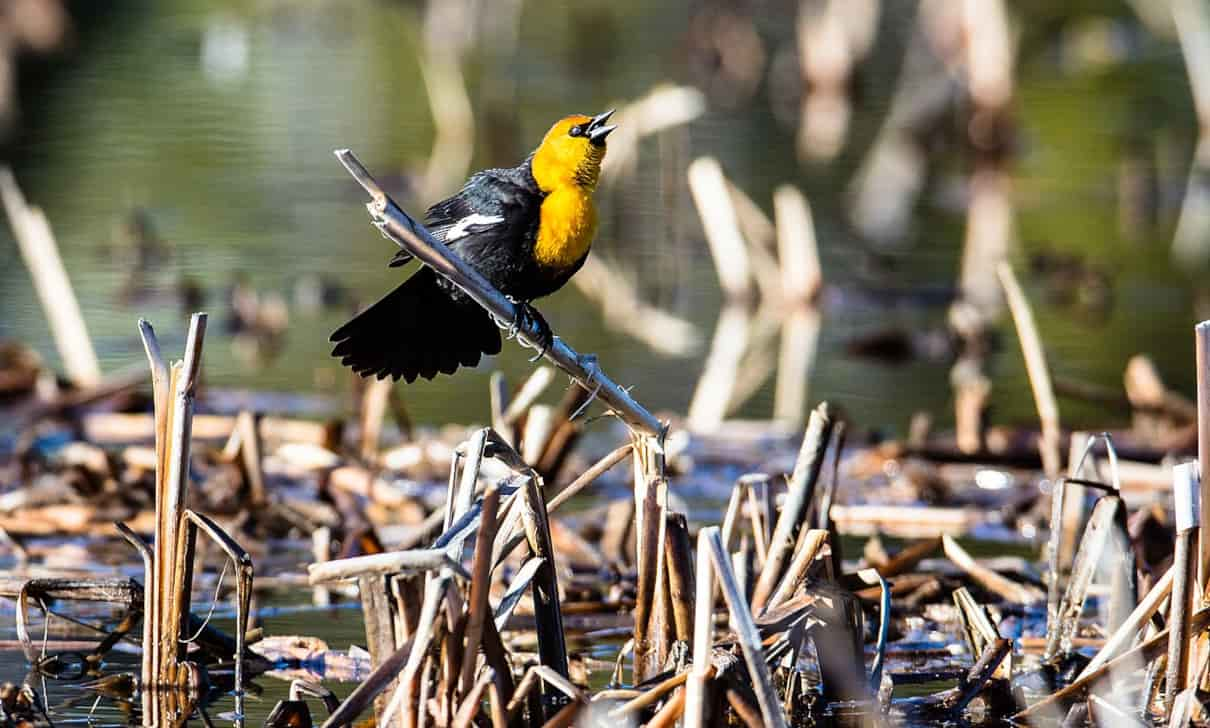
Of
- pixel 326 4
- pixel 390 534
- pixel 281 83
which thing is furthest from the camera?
pixel 326 4

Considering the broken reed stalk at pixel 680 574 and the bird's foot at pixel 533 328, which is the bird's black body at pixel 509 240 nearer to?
the bird's foot at pixel 533 328

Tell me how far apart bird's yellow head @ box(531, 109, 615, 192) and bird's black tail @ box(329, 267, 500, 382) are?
1.03ft

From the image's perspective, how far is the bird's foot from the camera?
3.43 m

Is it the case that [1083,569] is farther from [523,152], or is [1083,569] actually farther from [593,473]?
[523,152]

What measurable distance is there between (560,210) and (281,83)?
Answer: 1162 centimetres

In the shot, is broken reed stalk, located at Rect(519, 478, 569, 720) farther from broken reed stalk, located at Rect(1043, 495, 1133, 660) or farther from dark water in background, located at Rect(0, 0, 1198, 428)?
dark water in background, located at Rect(0, 0, 1198, 428)

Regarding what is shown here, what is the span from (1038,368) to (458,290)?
1937 millimetres

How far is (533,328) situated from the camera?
3.68m

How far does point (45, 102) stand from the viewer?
13.8m

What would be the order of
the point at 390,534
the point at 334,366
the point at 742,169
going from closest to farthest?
the point at 390,534
the point at 334,366
the point at 742,169

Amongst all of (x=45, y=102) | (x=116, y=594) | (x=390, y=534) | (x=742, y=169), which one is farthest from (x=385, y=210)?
(x=45, y=102)

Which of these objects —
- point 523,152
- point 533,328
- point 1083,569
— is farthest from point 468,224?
point 523,152

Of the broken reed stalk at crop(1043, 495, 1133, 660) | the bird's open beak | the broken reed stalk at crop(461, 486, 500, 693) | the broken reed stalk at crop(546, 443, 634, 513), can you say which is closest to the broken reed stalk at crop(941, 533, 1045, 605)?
the broken reed stalk at crop(1043, 495, 1133, 660)

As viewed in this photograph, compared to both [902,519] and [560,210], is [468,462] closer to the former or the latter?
[560,210]
